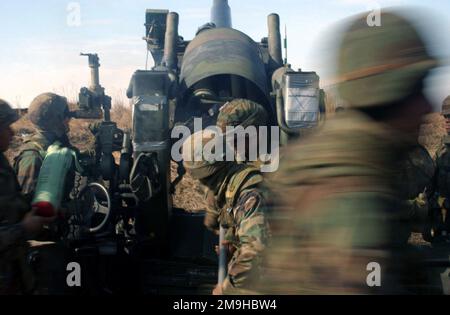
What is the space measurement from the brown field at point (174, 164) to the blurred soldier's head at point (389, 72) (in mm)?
3557

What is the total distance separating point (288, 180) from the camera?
1.58 metres

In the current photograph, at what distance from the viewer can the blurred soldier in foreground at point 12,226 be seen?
281 centimetres

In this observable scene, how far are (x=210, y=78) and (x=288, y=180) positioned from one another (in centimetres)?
444

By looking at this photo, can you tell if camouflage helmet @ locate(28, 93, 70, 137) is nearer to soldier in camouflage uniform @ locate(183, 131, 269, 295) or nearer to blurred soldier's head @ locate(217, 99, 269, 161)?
soldier in camouflage uniform @ locate(183, 131, 269, 295)

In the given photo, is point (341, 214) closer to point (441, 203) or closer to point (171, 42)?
point (441, 203)

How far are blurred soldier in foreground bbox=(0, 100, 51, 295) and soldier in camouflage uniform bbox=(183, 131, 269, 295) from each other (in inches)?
38.2

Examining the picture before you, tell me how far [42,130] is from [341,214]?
3707 millimetres

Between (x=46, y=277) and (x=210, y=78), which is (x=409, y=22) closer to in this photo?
(x=46, y=277)

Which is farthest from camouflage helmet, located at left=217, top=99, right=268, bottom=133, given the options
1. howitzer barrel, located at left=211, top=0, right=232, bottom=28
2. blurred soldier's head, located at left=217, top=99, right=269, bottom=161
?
howitzer barrel, located at left=211, top=0, right=232, bottom=28

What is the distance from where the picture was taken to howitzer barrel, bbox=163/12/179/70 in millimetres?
6797

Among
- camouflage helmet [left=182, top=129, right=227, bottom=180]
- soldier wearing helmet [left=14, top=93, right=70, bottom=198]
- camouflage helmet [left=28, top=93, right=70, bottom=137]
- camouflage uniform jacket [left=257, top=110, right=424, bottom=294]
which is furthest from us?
camouflage helmet [left=28, top=93, right=70, bottom=137]

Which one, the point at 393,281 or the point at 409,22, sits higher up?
the point at 409,22

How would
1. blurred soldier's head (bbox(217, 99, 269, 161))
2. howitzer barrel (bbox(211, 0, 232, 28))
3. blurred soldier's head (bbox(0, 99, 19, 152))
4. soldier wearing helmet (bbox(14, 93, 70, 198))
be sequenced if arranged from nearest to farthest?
blurred soldier's head (bbox(0, 99, 19, 152))
blurred soldier's head (bbox(217, 99, 269, 161))
soldier wearing helmet (bbox(14, 93, 70, 198))
howitzer barrel (bbox(211, 0, 232, 28))
